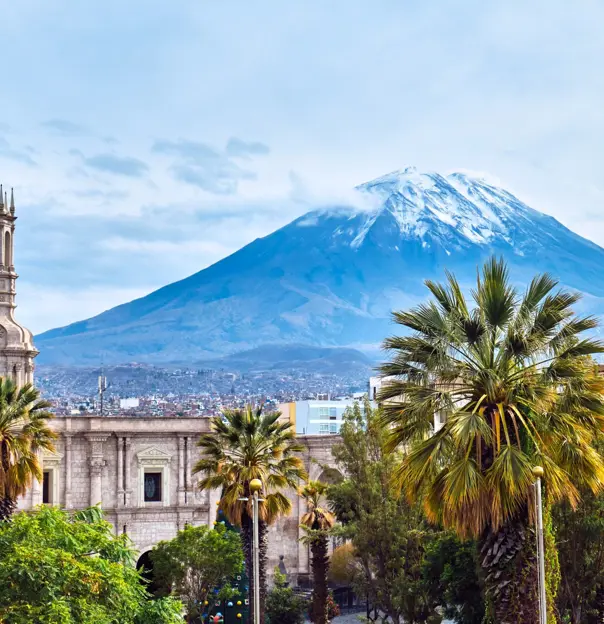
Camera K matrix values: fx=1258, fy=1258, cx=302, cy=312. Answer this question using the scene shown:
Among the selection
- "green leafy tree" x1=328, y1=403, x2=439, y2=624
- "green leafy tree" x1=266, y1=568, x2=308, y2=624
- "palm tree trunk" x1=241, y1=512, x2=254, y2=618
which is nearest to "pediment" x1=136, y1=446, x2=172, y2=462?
"green leafy tree" x1=266, y1=568, x2=308, y2=624

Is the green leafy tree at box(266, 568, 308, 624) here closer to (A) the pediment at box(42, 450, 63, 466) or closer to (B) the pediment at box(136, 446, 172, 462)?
(B) the pediment at box(136, 446, 172, 462)

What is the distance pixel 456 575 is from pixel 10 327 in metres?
30.9

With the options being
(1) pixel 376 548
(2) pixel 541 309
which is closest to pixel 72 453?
(1) pixel 376 548

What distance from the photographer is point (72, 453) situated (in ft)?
212

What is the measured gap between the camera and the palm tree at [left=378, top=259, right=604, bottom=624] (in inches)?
916

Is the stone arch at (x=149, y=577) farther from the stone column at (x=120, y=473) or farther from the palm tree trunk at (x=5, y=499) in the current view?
the palm tree trunk at (x=5, y=499)

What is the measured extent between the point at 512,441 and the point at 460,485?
1.70m

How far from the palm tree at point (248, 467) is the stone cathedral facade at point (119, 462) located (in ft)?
60.3

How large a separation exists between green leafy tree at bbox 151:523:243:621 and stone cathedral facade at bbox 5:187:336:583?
30.4 feet

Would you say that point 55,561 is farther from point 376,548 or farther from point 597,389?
point 376,548

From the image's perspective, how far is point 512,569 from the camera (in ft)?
78.2

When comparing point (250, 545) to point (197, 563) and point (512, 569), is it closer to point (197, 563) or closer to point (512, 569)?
point (197, 563)

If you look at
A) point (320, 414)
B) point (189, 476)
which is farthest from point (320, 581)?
point (320, 414)

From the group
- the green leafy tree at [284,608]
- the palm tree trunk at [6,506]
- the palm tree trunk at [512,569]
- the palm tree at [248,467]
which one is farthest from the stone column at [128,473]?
the palm tree trunk at [512,569]
